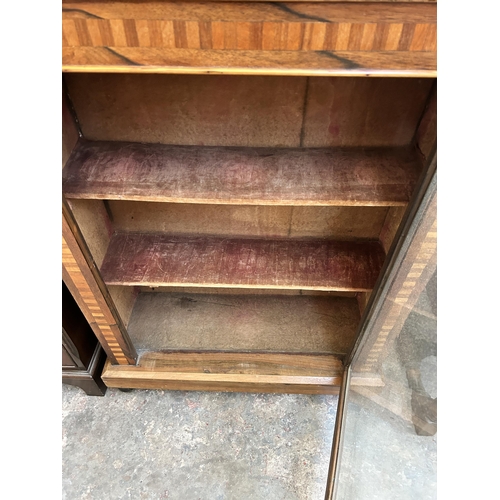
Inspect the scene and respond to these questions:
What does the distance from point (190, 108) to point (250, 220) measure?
464 millimetres

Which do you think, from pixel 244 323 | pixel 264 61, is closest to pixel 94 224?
pixel 244 323

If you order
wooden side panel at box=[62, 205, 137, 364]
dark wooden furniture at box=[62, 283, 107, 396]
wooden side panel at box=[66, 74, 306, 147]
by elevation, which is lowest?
dark wooden furniture at box=[62, 283, 107, 396]

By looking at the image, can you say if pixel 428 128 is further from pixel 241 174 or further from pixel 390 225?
pixel 241 174

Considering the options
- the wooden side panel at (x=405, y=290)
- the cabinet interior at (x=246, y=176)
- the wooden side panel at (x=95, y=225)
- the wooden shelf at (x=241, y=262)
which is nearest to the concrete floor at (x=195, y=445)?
the cabinet interior at (x=246, y=176)

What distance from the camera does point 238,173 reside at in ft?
3.61

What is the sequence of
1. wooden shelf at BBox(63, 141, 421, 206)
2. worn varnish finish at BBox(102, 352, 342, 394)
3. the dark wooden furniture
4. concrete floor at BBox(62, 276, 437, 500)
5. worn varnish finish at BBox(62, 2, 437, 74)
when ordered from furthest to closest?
worn varnish finish at BBox(102, 352, 342, 394)
the dark wooden furniture
concrete floor at BBox(62, 276, 437, 500)
wooden shelf at BBox(63, 141, 421, 206)
worn varnish finish at BBox(62, 2, 437, 74)

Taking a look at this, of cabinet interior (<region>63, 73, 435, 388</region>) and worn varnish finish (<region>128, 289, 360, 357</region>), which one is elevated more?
cabinet interior (<region>63, 73, 435, 388</region>)

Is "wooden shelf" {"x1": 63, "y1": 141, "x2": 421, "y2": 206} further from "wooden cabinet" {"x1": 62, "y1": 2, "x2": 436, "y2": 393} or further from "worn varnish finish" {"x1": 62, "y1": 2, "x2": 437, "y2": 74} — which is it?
"worn varnish finish" {"x1": 62, "y1": 2, "x2": 437, "y2": 74}

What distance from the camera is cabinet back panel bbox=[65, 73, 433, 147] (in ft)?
3.34

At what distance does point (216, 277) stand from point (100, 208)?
0.45 metres

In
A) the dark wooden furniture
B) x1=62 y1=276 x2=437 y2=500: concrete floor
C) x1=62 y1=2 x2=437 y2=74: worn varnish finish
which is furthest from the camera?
the dark wooden furniture

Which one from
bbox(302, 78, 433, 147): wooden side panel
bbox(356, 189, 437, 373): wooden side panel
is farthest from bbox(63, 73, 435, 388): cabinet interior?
bbox(356, 189, 437, 373): wooden side panel

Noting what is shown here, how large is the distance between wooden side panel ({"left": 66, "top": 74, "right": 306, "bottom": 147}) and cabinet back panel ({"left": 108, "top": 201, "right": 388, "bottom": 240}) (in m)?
0.27
